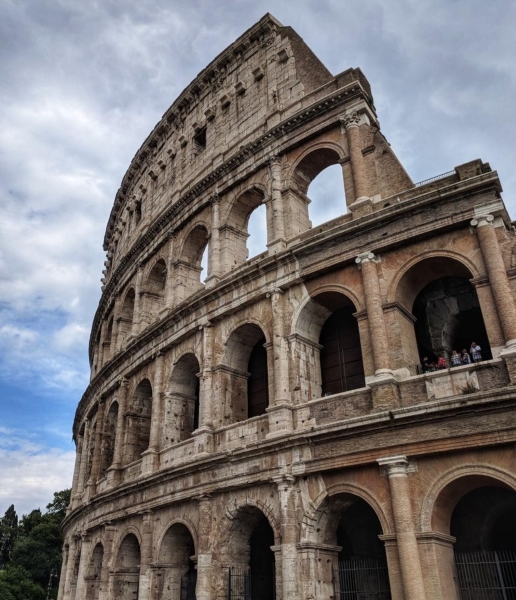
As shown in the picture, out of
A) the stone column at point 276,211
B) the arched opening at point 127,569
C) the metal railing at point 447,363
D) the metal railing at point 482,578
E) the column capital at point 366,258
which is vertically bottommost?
the metal railing at point 482,578

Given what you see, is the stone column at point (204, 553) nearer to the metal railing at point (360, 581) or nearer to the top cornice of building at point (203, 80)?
the metal railing at point (360, 581)

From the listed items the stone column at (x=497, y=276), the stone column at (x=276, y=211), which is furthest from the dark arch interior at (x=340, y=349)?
the stone column at (x=497, y=276)

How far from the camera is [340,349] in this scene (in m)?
13.1

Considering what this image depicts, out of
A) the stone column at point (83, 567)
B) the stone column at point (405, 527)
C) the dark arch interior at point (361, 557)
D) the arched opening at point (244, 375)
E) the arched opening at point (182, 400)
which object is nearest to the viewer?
the stone column at point (405, 527)

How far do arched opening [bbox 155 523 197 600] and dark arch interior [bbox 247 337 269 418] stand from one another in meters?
3.42

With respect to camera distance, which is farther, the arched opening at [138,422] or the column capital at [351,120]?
the arched opening at [138,422]

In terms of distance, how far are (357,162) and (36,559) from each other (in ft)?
121

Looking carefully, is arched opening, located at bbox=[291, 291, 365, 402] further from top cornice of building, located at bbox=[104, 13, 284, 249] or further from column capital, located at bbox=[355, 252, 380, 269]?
top cornice of building, located at bbox=[104, 13, 284, 249]

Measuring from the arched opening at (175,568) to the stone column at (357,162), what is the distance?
356 inches

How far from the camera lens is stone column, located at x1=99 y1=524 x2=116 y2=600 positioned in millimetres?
15797

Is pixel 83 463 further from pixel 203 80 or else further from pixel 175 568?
pixel 203 80

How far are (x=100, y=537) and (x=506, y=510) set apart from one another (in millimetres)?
12257

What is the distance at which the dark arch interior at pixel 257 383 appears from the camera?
14.3 m

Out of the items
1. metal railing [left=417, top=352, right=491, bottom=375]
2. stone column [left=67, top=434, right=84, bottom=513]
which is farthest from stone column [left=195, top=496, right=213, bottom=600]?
stone column [left=67, top=434, right=84, bottom=513]
